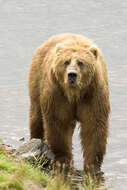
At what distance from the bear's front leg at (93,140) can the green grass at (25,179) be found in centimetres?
113

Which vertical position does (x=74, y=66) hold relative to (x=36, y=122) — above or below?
above

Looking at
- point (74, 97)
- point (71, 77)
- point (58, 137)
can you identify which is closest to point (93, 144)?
point (58, 137)

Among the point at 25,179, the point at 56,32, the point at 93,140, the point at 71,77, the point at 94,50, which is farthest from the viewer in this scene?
the point at 56,32

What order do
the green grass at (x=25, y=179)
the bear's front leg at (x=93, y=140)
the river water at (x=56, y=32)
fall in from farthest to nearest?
the river water at (x=56, y=32), the bear's front leg at (x=93, y=140), the green grass at (x=25, y=179)

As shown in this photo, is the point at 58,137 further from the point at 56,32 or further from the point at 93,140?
the point at 56,32

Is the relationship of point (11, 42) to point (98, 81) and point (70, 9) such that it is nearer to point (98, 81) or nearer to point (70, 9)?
point (70, 9)

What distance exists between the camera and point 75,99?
1009cm

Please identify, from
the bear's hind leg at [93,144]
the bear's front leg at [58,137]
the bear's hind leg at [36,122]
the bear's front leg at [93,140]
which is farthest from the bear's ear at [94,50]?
the bear's hind leg at [36,122]

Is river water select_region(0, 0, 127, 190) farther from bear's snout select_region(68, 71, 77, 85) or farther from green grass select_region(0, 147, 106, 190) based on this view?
bear's snout select_region(68, 71, 77, 85)

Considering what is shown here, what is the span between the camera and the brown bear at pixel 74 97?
32.0 ft

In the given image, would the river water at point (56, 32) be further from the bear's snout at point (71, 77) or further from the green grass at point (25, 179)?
the bear's snout at point (71, 77)

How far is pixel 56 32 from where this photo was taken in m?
22.3

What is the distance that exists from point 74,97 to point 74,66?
0.63 metres

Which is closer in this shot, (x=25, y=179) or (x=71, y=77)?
(x=25, y=179)
